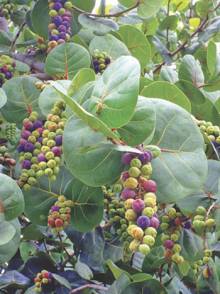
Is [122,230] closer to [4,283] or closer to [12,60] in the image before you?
[4,283]

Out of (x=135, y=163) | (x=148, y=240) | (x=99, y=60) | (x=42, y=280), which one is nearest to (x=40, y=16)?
(x=99, y=60)

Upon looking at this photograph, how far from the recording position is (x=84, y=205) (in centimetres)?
115

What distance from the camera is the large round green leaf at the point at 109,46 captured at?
147 centimetres

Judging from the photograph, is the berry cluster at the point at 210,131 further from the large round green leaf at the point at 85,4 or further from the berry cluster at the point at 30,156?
the large round green leaf at the point at 85,4

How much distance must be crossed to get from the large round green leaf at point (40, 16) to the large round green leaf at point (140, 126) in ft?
2.26

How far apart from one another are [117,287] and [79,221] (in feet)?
0.52

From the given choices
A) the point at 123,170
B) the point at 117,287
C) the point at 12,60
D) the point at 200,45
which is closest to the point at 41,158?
the point at 123,170

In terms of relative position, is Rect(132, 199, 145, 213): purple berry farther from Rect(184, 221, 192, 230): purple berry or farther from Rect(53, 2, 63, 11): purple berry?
Rect(53, 2, 63, 11): purple berry

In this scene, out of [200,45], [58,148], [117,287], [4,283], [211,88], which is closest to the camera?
[58,148]

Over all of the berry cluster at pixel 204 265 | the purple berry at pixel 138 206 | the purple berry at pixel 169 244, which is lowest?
the berry cluster at pixel 204 265

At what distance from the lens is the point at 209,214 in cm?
107

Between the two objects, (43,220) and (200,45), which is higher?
(200,45)

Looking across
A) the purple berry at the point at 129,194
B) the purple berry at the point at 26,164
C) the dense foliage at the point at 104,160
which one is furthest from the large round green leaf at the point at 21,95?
the purple berry at the point at 129,194

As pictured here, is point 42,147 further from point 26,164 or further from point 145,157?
point 145,157
